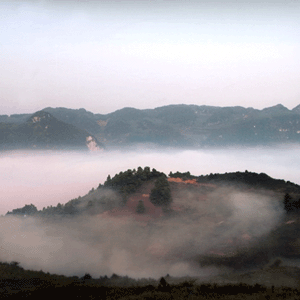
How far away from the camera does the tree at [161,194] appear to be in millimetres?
123062

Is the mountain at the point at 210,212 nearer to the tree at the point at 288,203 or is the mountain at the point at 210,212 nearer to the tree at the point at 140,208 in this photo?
the tree at the point at 288,203

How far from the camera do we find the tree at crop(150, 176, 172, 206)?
12306 cm

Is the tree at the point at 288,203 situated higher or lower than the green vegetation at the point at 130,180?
lower

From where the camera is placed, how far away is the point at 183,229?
10150cm

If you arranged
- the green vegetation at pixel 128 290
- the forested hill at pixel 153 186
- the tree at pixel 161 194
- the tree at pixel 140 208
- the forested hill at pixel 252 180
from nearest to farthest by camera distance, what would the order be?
the green vegetation at pixel 128 290, the tree at pixel 140 208, the forested hill at pixel 252 180, the tree at pixel 161 194, the forested hill at pixel 153 186

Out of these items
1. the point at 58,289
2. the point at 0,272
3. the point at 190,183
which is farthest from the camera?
the point at 190,183

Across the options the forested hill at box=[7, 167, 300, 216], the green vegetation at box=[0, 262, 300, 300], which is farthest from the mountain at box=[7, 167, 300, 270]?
the green vegetation at box=[0, 262, 300, 300]

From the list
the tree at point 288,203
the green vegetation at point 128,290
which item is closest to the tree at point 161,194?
the tree at point 288,203

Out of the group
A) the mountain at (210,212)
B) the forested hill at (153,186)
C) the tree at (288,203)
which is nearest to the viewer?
the mountain at (210,212)

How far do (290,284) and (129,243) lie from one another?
53.1m

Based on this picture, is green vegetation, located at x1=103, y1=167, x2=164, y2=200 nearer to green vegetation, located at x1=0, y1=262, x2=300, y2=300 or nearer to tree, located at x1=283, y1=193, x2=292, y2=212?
tree, located at x1=283, y1=193, x2=292, y2=212

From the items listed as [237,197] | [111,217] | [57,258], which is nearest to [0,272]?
[57,258]

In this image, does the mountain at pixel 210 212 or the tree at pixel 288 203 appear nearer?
the mountain at pixel 210 212

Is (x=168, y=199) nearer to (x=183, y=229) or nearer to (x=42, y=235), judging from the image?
(x=183, y=229)
